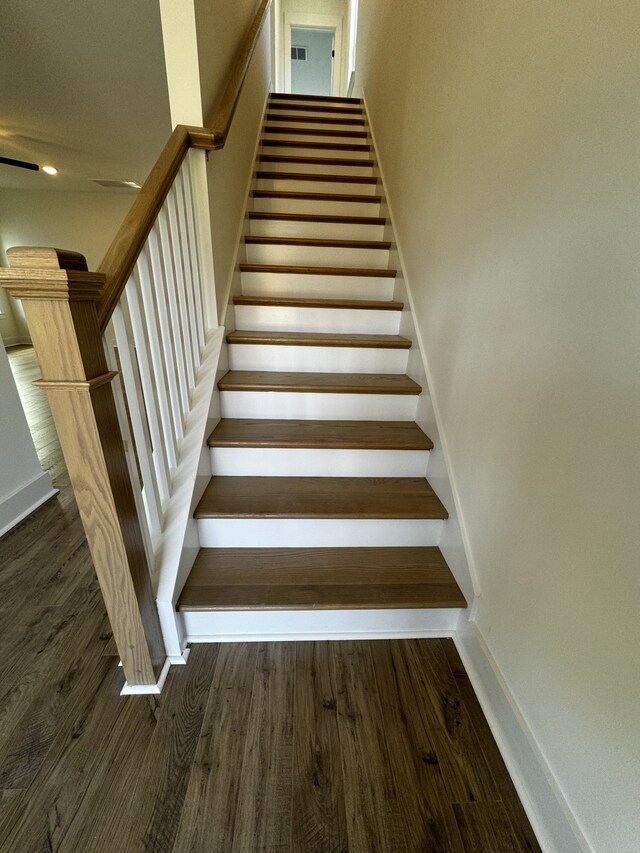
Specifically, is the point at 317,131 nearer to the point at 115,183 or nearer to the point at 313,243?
the point at 313,243

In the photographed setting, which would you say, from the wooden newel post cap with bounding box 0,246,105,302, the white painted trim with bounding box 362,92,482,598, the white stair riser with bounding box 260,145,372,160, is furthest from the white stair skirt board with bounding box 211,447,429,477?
the white stair riser with bounding box 260,145,372,160

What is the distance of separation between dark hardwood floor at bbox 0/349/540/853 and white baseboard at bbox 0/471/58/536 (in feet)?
2.28

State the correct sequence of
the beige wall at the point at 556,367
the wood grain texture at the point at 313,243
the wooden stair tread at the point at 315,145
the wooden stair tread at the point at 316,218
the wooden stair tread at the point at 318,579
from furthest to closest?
the wooden stair tread at the point at 315,145 < the wooden stair tread at the point at 316,218 < the wood grain texture at the point at 313,243 < the wooden stair tread at the point at 318,579 < the beige wall at the point at 556,367

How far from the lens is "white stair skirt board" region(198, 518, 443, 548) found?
1333 millimetres

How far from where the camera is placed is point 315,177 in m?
2.59

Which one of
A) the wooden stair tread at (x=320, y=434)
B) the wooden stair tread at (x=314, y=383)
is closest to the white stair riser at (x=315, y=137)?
the wooden stair tread at (x=314, y=383)

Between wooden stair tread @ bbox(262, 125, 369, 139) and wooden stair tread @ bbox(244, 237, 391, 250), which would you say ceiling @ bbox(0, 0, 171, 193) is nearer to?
wooden stair tread @ bbox(262, 125, 369, 139)

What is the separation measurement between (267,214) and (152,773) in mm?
2545

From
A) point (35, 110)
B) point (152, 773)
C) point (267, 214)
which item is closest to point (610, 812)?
point (152, 773)

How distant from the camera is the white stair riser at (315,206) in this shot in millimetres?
2439

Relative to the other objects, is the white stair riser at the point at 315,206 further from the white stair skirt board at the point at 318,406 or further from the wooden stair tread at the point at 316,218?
the white stair skirt board at the point at 318,406

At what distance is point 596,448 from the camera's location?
69 centimetres

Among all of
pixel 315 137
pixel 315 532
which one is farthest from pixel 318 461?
pixel 315 137

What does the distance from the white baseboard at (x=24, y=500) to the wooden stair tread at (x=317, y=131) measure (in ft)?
9.91
